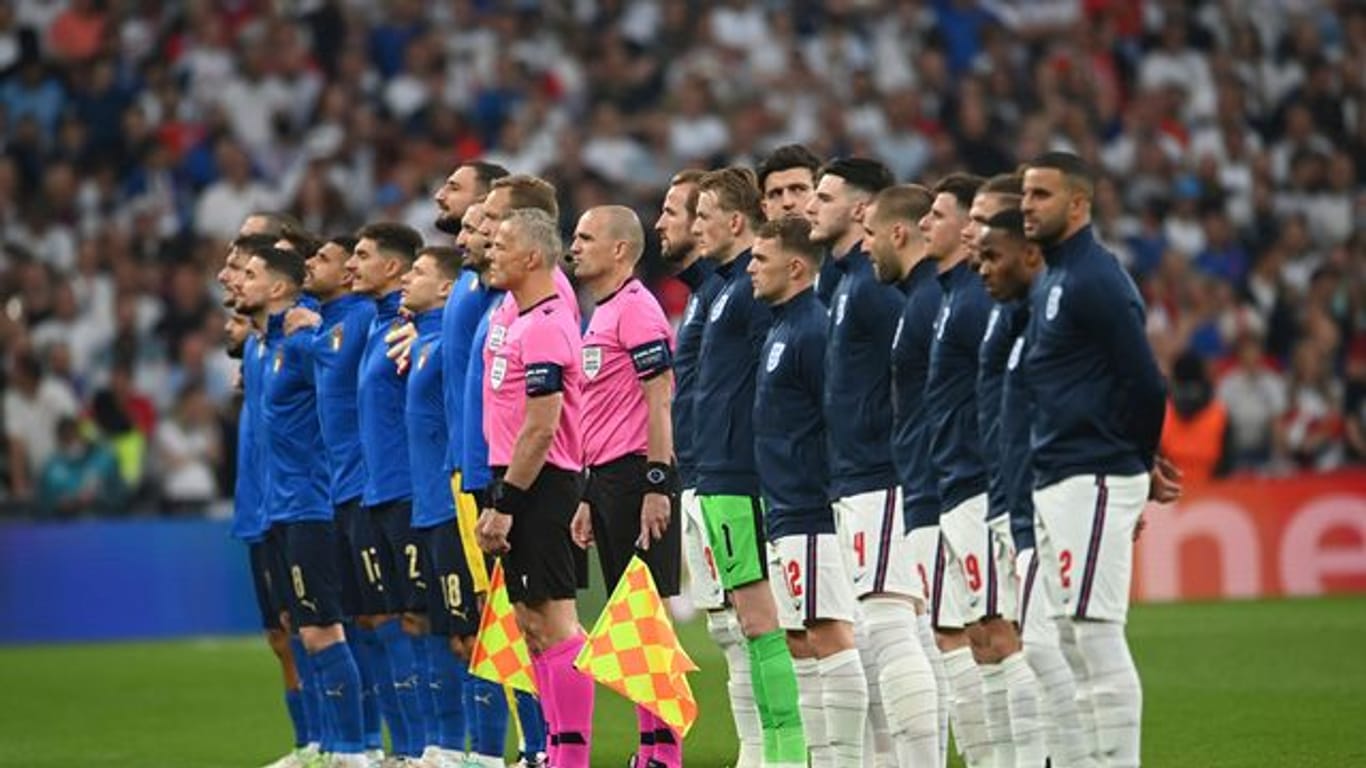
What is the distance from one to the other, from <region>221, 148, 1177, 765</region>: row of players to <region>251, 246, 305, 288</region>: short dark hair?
17.6 inches

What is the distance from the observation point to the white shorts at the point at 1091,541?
8719 millimetres

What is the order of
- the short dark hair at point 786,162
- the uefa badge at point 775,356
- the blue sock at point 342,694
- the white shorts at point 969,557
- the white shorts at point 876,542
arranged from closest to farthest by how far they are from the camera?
the white shorts at point 969,557
the white shorts at point 876,542
the uefa badge at point 775,356
the short dark hair at point 786,162
the blue sock at point 342,694

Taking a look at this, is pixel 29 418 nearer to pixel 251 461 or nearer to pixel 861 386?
pixel 251 461

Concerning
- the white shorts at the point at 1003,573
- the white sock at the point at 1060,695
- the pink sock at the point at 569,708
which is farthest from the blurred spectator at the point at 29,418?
the white sock at the point at 1060,695

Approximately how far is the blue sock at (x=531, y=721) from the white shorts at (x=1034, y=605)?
3558 millimetres

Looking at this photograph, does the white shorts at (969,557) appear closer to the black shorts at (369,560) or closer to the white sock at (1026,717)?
the white sock at (1026,717)

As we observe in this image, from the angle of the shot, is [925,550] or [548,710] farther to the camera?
[548,710]


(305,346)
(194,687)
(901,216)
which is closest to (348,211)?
(194,687)

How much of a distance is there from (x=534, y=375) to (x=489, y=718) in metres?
1.95

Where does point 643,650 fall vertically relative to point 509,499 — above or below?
below

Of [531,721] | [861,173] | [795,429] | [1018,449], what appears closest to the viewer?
[1018,449]

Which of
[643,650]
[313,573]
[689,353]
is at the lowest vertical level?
[643,650]

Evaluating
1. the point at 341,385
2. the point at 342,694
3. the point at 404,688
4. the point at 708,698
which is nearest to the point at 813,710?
the point at 404,688

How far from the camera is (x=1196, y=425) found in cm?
2373
